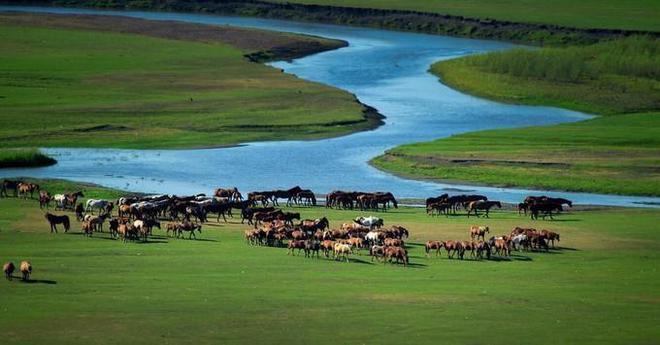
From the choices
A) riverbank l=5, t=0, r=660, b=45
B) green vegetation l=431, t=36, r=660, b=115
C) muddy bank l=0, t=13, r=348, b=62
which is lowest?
green vegetation l=431, t=36, r=660, b=115

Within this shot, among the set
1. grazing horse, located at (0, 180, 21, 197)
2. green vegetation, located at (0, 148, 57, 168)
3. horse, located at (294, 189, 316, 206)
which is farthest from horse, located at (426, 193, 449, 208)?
green vegetation, located at (0, 148, 57, 168)

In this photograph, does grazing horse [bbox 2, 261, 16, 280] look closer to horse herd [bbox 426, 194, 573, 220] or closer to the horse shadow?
the horse shadow

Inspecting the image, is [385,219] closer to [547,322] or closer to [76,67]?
[547,322]

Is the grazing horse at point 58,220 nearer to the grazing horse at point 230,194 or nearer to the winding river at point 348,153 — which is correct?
the grazing horse at point 230,194

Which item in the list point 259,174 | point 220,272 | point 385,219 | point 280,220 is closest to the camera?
point 220,272

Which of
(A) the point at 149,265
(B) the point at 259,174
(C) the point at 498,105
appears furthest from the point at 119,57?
(A) the point at 149,265

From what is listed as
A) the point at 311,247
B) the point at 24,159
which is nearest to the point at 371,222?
the point at 311,247

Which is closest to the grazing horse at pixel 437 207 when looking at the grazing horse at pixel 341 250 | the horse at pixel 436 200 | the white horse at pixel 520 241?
the horse at pixel 436 200
